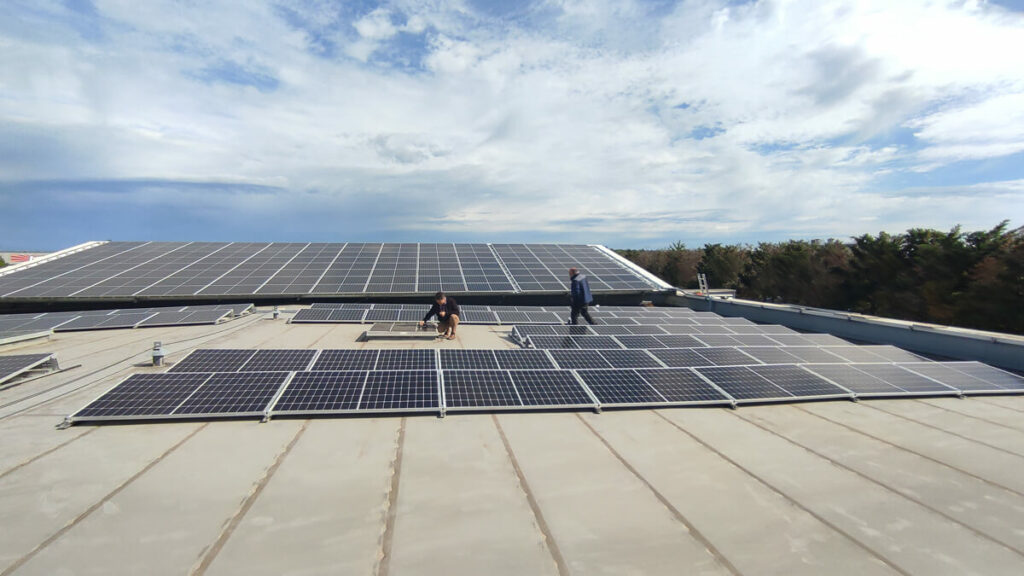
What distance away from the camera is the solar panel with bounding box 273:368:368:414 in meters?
6.86

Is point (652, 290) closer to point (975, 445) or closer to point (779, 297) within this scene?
point (779, 297)

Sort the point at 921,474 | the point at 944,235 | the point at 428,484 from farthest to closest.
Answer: the point at 944,235 → the point at 921,474 → the point at 428,484

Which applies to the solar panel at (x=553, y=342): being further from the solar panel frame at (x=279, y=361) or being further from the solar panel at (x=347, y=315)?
the solar panel at (x=347, y=315)

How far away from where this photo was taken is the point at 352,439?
6.18 meters

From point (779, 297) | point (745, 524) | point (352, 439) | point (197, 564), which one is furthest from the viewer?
point (779, 297)

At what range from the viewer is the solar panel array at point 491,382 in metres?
6.93

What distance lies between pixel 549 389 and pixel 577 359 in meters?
2.09

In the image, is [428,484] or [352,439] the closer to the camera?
[428,484]

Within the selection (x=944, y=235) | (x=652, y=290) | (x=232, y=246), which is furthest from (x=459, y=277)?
(x=944, y=235)

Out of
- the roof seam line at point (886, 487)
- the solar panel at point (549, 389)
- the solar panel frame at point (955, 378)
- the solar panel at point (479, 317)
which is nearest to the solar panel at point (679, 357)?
the roof seam line at point (886, 487)

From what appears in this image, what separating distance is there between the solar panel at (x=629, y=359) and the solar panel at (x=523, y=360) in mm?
1475

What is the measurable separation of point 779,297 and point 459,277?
31.0 meters

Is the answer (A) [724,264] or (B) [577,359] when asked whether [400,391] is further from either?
(A) [724,264]

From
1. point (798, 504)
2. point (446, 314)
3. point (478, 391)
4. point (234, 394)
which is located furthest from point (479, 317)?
point (798, 504)
